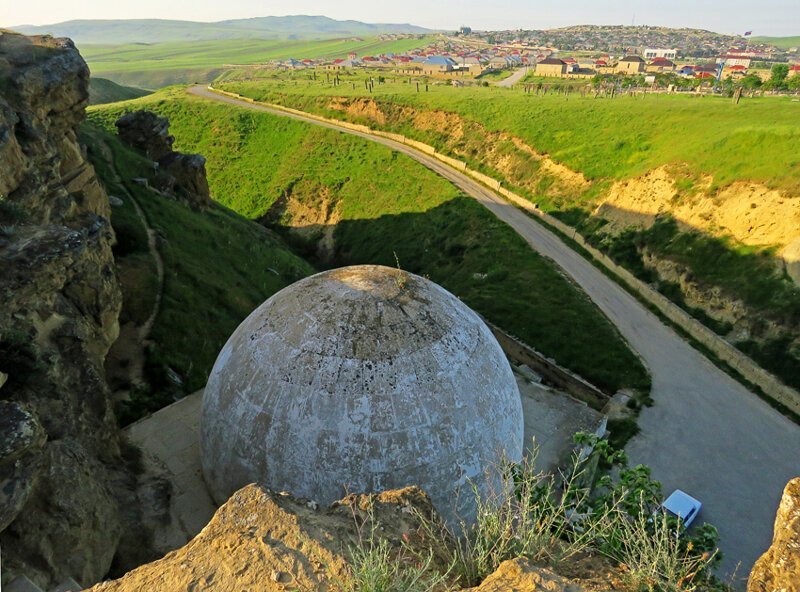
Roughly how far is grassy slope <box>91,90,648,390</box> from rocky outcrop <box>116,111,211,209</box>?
16926 mm

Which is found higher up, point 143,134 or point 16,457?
point 143,134

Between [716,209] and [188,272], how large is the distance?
1805 inches

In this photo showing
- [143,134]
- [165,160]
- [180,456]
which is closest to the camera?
[180,456]

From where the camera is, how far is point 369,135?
275 feet

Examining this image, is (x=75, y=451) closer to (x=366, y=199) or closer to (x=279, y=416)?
(x=279, y=416)

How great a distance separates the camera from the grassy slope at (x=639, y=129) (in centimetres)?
4662

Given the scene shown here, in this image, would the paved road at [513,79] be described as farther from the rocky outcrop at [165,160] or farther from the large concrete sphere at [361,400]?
the large concrete sphere at [361,400]

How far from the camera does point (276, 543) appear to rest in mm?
9344

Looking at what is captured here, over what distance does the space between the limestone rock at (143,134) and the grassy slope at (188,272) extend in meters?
2.13

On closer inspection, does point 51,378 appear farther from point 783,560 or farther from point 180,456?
point 783,560

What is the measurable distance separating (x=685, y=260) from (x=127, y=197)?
4868cm

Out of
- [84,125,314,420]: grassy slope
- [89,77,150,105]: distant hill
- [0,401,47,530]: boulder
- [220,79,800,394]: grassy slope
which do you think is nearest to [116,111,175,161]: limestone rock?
[84,125,314,420]: grassy slope

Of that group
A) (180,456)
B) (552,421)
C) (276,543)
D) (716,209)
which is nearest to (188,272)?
(180,456)

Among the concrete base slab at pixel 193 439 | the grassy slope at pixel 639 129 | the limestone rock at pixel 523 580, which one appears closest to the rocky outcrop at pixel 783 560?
the limestone rock at pixel 523 580
